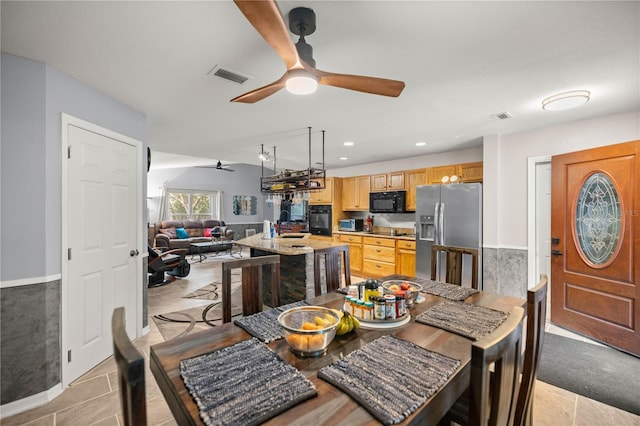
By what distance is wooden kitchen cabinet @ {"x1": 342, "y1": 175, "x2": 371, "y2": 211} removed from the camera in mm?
6020

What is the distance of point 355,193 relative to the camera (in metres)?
6.24

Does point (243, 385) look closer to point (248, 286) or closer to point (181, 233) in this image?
point (248, 286)

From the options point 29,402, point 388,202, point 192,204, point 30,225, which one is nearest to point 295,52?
point 30,225

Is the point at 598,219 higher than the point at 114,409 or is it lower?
higher

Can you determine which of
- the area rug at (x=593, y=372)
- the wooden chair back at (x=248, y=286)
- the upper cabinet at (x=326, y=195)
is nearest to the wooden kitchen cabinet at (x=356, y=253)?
the upper cabinet at (x=326, y=195)

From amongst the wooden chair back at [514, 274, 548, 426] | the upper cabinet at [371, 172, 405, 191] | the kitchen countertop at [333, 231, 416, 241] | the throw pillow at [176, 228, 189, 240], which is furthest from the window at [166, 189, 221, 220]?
the wooden chair back at [514, 274, 548, 426]

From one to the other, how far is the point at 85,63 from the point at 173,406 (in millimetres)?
2370

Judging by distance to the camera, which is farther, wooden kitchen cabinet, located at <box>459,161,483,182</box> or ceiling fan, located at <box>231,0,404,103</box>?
wooden kitchen cabinet, located at <box>459,161,483,182</box>

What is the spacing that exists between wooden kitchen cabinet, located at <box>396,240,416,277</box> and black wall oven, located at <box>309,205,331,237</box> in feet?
6.06

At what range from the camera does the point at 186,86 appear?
92.5 inches

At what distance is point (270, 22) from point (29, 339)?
265 cm

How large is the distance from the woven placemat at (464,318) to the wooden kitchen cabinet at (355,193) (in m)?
4.36

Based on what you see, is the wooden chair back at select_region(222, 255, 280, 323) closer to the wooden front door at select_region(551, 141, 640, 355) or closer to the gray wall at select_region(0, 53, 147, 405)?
the gray wall at select_region(0, 53, 147, 405)

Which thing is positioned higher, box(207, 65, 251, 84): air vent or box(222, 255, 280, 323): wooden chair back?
box(207, 65, 251, 84): air vent
